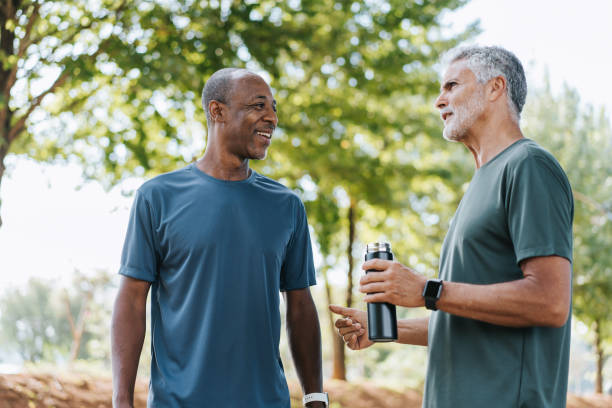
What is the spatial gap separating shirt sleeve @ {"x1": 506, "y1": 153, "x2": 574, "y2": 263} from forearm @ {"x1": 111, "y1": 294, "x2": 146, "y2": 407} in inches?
67.1

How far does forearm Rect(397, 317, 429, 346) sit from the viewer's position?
2840mm

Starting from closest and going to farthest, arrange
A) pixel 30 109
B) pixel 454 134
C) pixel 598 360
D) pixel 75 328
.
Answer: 1. pixel 454 134
2. pixel 30 109
3. pixel 598 360
4. pixel 75 328

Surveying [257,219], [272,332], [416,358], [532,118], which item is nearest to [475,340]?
[272,332]

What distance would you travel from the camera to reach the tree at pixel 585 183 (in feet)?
54.4

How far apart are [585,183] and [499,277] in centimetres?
1606

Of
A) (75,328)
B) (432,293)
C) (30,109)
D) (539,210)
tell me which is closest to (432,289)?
(432,293)

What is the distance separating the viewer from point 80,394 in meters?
7.75

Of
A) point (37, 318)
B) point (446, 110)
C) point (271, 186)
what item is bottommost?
point (37, 318)

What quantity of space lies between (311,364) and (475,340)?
44.4 inches

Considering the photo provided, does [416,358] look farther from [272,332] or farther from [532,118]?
[272,332]

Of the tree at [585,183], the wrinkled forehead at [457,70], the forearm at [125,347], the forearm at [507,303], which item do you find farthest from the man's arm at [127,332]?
the tree at [585,183]

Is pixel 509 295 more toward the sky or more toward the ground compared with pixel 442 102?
more toward the ground

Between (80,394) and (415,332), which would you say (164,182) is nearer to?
(415,332)

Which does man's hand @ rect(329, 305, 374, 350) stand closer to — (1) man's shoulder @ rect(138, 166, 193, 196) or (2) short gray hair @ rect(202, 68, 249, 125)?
(1) man's shoulder @ rect(138, 166, 193, 196)
